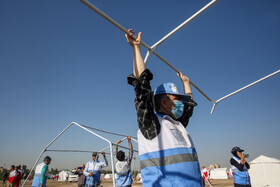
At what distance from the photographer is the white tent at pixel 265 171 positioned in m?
16.6

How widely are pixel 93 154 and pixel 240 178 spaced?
239 inches

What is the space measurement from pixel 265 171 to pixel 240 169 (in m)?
14.2

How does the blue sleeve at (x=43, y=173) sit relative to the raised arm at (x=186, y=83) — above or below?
below

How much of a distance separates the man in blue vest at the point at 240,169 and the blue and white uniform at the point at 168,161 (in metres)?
5.61

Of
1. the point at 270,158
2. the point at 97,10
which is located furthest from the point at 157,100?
→ the point at 270,158

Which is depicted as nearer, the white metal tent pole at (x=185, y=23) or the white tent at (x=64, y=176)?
the white metal tent pole at (x=185, y=23)

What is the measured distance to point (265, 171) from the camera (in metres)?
16.9

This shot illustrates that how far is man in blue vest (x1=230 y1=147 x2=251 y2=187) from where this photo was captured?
20.0 ft

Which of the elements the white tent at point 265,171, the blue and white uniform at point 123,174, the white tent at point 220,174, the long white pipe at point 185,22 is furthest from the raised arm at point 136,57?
the white tent at point 220,174

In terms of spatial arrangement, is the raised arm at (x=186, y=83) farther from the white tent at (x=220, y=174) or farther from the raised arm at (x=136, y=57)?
the white tent at (x=220, y=174)

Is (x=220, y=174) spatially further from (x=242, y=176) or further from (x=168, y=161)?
(x=168, y=161)

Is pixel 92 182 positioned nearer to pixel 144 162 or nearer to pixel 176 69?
pixel 176 69

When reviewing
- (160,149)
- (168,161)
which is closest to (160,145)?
(160,149)

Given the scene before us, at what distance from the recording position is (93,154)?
8789 mm
